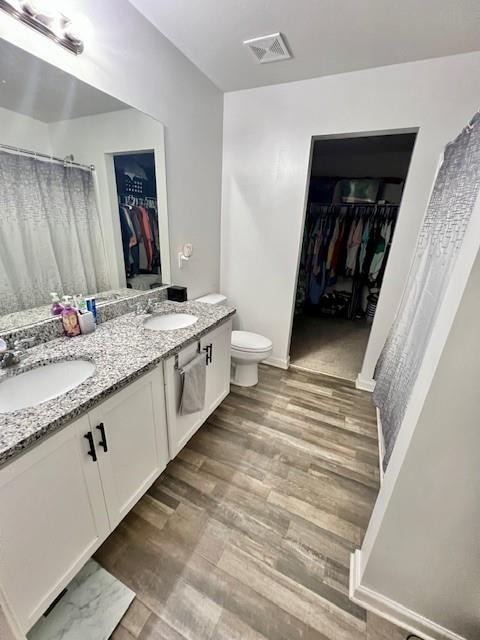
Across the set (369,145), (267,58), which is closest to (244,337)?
(267,58)

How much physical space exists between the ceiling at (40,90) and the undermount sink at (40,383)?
1053 millimetres

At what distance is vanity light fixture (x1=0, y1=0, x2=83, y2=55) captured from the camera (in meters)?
0.96

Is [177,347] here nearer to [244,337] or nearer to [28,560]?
[28,560]

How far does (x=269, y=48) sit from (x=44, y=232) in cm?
175

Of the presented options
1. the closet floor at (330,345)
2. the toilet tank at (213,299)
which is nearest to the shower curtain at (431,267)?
the closet floor at (330,345)

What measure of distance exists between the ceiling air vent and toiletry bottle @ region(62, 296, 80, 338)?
188 centimetres

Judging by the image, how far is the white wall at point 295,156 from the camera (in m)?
1.70

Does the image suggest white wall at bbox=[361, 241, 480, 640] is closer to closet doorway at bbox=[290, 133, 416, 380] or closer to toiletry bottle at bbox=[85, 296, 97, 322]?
toiletry bottle at bbox=[85, 296, 97, 322]

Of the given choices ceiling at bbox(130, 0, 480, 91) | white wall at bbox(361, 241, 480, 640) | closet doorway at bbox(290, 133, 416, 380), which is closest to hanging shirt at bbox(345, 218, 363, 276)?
closet doorway at bbox(290, 133, 416, 380)

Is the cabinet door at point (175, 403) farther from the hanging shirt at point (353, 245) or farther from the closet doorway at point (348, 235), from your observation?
the hanging shirt at point (353, 245)

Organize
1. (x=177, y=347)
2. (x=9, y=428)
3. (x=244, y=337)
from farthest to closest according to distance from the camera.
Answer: (x=244, y=337) → (x=177, y=347) → (x=9, y=428)

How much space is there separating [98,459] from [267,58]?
2.50m

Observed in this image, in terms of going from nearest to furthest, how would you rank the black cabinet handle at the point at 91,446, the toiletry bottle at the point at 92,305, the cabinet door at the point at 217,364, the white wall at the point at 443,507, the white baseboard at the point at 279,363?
the white wall at the point at 443,507
the black cabinet handle at the point at 91,446
the toiletry bottle at the point at 92,305
the cabinet door at the point at 217,364
the white baseboard at the point at 279,363

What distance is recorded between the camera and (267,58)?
1.71m
